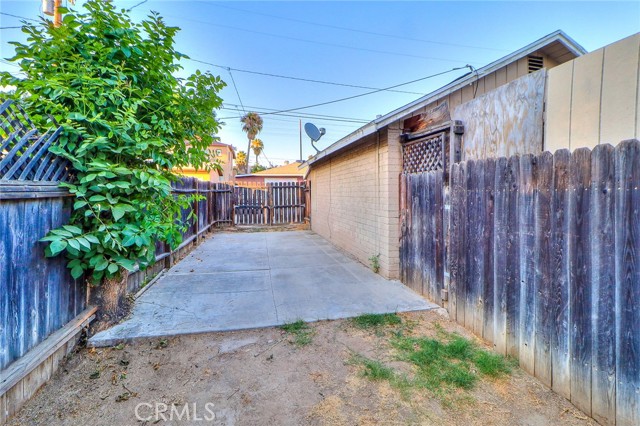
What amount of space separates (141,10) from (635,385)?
22.1ft

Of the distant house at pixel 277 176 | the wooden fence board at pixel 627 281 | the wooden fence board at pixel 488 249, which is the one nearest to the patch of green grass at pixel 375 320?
the wooden fence board at pixel 488 249

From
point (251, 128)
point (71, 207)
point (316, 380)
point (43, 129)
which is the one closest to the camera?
point (316, 380)

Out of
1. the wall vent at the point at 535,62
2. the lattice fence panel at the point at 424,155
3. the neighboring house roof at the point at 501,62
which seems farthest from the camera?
the wall vent at the point at 535,62

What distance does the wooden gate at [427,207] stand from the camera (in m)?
3.38

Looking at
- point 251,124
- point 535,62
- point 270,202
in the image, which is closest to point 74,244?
point 535,62

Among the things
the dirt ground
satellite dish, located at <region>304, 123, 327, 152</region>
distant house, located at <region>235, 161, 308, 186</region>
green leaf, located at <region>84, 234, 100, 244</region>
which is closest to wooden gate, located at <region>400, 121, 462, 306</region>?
the dirt ground

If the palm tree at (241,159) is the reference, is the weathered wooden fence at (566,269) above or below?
below

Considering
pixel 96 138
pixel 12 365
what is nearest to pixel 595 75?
pixel 96 138

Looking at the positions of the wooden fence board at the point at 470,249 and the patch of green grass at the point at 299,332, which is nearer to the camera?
the patch of green grass at the point at 299,332

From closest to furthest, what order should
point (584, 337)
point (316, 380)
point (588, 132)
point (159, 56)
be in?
point (584, 337), point (588, 132), point (316, 380), point (159, 56)

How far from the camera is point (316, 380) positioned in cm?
219

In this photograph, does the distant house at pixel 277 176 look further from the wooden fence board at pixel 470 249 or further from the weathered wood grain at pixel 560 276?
the weathered wood grain at pixel 560 276

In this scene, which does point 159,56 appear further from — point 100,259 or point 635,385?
point 635,385

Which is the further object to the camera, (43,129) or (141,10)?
(141,10)
